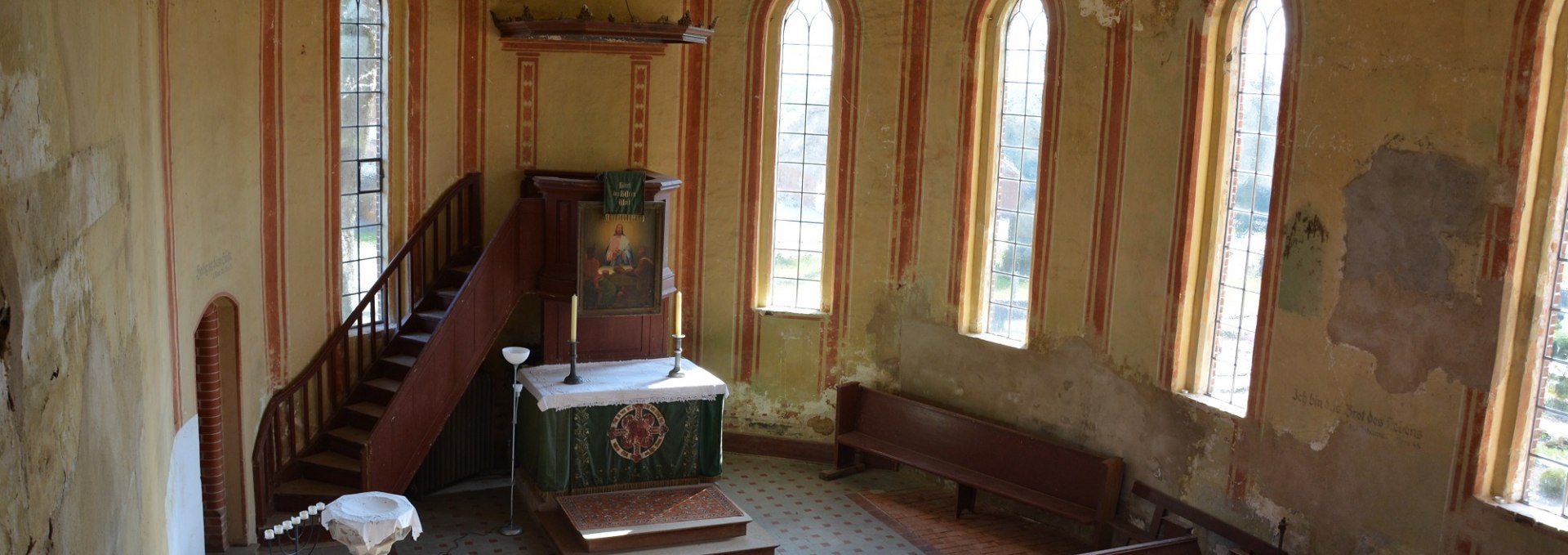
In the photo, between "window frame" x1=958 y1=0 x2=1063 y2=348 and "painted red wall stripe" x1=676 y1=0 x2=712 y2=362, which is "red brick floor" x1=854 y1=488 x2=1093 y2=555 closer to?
"window frame" x1=958 y1=0 x2=1063 y2=348

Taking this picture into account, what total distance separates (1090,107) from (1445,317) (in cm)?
388

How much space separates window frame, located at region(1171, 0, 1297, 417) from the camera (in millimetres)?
10453

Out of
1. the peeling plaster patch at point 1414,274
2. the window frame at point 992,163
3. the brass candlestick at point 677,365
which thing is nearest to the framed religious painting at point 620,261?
the brass candlestick at point 677,365

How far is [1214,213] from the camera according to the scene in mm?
11047

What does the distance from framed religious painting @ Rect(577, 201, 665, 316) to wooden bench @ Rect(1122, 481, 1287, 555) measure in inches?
192

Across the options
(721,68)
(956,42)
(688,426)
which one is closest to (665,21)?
(721,68)

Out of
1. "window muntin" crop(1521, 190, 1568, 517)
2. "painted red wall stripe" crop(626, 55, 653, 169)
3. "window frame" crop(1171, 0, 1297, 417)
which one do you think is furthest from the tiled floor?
"window muntin" crop(1521, 190, 1568, 517)

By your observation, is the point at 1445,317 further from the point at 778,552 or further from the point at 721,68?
the point at 721,68

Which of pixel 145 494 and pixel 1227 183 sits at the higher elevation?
pixel 1227 183

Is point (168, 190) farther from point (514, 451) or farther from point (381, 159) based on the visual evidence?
point (514, 451)

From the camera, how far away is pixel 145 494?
4156 millimetres

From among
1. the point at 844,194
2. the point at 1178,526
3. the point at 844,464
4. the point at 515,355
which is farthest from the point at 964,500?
the point at 515,355

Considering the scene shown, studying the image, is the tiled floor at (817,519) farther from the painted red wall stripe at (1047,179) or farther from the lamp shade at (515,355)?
the painted red wall stripe at (1047,179)

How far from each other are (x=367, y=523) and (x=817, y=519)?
4684 mm
